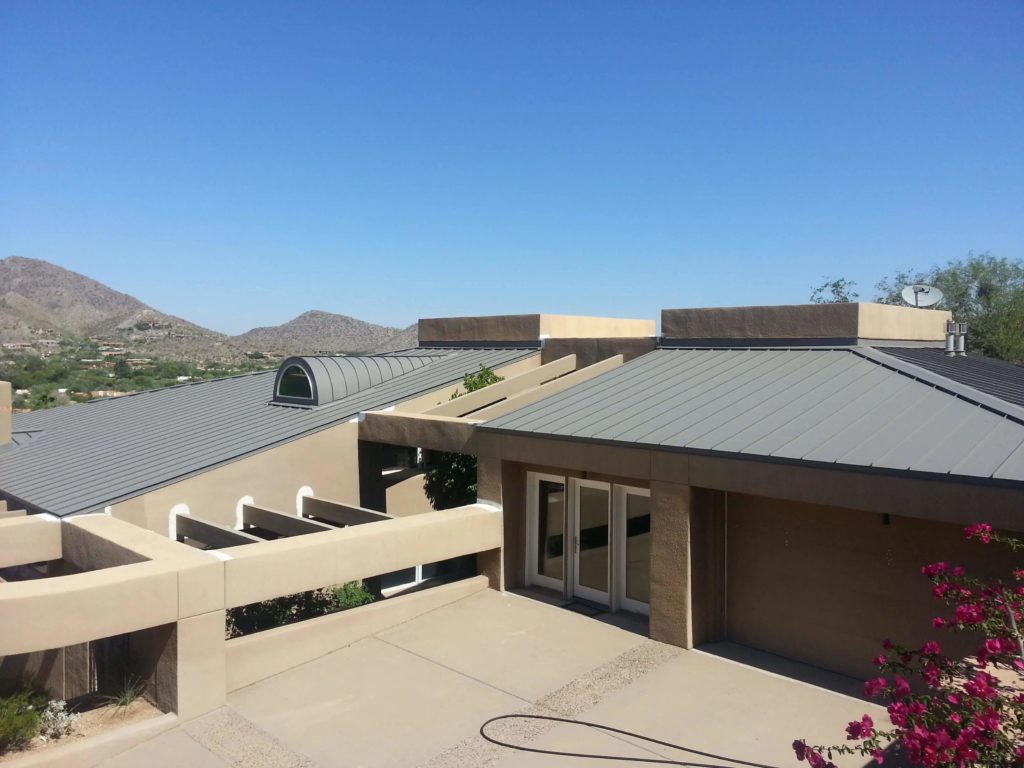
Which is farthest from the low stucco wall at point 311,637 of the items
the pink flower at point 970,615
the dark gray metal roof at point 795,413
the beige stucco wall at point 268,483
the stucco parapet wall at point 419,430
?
the pink flower at point 970,615

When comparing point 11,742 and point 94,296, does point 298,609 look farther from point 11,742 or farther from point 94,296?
point 94,296

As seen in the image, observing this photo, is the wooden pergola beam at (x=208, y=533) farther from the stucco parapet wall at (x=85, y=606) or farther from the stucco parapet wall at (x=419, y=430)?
the stucco parapet wall at (x=419, y=430)

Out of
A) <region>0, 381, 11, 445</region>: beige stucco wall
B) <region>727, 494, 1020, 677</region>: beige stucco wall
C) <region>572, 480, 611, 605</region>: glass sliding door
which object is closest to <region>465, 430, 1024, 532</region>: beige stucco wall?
<region>572, 480, 611, 605</region>: glass sliding door

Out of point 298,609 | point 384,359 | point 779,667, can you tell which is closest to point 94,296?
point 384,359

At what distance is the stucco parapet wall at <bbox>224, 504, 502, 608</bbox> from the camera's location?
10.4 meters

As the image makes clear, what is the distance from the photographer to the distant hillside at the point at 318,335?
94.6 metres

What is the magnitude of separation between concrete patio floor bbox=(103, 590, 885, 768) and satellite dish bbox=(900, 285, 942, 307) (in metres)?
10.5

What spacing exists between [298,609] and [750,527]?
26.5 feet

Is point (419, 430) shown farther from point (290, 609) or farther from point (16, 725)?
point (16, 725)

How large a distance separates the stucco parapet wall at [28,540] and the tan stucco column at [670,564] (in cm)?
995

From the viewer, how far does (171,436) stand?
1816 cm

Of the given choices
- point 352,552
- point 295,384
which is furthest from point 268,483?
point 352,552

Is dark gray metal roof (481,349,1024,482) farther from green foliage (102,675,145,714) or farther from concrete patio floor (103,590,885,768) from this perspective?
green foliage (102,675,145,714)

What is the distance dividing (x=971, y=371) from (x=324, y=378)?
14.5 meters
